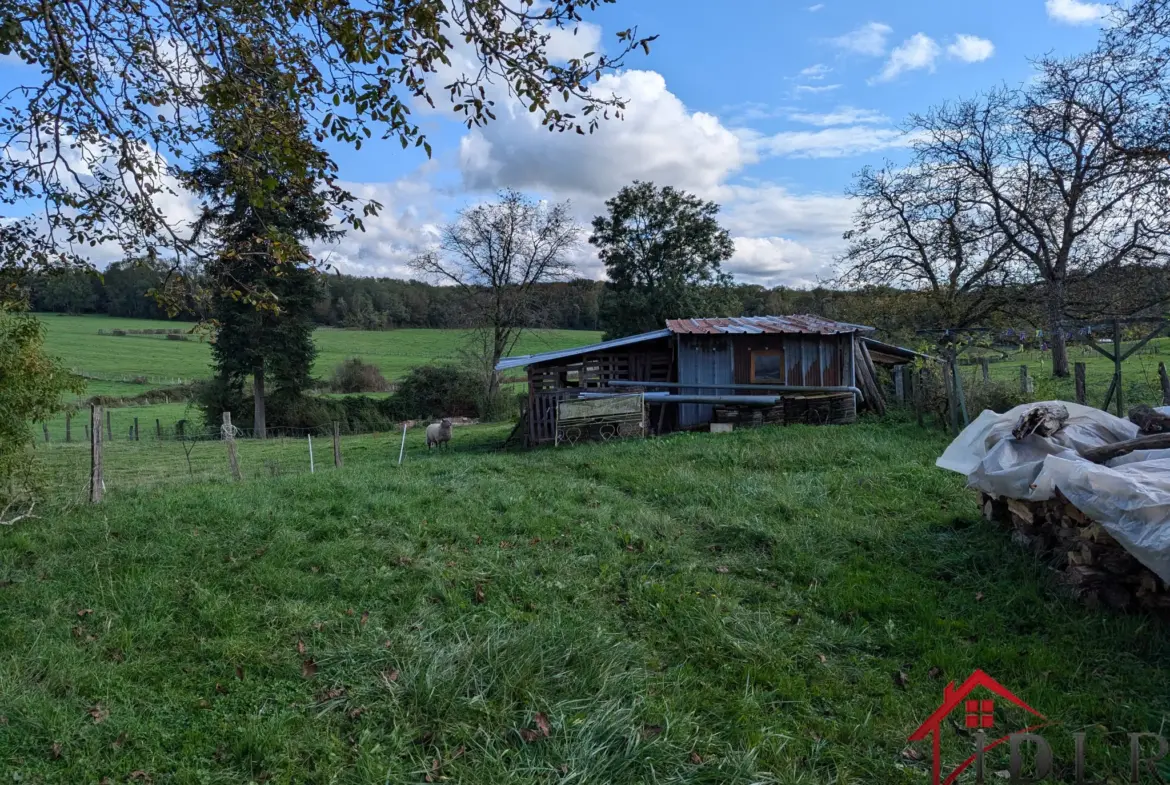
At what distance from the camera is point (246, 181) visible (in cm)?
508

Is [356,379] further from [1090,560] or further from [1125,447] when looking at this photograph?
[1090,560]

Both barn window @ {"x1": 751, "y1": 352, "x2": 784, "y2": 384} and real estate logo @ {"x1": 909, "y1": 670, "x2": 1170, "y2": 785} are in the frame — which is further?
barn window @ {"x1": 751, "y1": 352, "x2": 784, "y2": 384}

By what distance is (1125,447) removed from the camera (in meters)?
5.36

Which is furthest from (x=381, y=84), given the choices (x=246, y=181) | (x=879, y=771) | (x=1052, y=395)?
(x=1052, y=395)

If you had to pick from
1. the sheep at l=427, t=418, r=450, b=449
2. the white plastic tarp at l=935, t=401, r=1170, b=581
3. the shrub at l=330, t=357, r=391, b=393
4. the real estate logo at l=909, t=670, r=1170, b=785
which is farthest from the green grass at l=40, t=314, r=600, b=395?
the real estate logo at l=909, t=670, r=1170, b=785

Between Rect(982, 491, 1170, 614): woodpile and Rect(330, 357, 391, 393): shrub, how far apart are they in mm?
37210

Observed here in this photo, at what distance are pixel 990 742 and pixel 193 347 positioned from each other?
61.3m

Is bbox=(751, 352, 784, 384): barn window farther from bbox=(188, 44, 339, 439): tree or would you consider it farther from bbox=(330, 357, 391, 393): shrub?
bbox=(330, 357, 391, 393): shrub

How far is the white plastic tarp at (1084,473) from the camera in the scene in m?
4.04

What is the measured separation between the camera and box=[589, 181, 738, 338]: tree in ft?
124

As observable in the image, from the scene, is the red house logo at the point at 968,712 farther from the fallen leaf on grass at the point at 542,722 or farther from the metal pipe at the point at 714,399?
the metal pipe at the point at 714,399

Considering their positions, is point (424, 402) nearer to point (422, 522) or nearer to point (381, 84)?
point (422, 522)

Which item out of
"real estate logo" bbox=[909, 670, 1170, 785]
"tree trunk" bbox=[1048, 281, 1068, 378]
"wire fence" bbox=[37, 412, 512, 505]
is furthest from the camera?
"tree trunk" bbox=[1048, 281, 1068, 378]

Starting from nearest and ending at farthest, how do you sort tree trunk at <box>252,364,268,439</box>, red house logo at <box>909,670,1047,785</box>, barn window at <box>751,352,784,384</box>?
1. red house logo at <box>909,670,1047,785</box>
2. barn window at <box>751,352,784,384</box>
3. tree trunk at <box>252,364,268,439</box>
